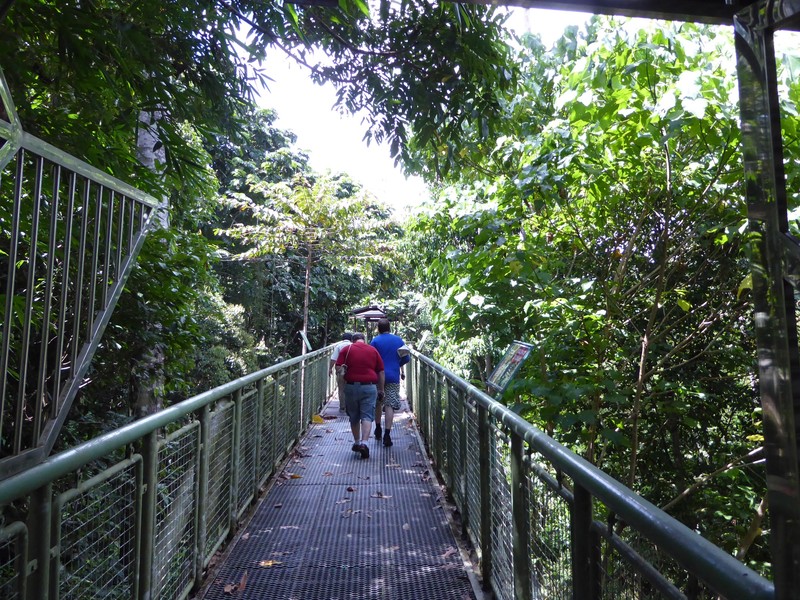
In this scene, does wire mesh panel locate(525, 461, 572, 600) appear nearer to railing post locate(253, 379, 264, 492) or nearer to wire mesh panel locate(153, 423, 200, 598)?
wire mesh panel locate(153, 423, 200, 598)

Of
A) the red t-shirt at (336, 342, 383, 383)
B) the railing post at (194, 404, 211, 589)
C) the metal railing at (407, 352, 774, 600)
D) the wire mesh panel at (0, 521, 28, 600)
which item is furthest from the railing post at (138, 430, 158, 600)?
the red t-shirt at (336, 342, 383, 383)

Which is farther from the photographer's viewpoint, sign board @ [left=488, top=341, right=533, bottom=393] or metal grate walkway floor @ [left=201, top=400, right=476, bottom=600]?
metal grate walkway floor @ [left=201, top=400, right=476, bottom=600]

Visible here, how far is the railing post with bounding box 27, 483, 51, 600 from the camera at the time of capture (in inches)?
71.3

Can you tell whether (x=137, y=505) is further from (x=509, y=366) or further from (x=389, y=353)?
(x=389, y=353)

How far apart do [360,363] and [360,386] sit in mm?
275

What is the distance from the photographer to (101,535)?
2340 millimetres

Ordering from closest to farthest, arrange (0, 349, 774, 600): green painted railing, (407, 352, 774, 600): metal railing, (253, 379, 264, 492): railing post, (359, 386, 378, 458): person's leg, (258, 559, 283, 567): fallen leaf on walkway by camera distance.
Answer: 1. (407, 352, 774, 600): metal railing
2. (0, 349, 774, 600): green painted railing
3. (258, 559, 283, 567): fallen leaf on walkway
4. (253, 379, 264, 492): railing post
5. (359, 386, 378, 458): person's leg

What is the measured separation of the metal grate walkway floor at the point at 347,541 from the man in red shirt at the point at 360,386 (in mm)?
597

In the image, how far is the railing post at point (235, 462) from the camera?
4.28 m

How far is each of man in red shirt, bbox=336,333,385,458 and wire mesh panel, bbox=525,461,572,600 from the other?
455 centimetres

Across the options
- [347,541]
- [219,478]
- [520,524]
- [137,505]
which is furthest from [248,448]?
[520,524]

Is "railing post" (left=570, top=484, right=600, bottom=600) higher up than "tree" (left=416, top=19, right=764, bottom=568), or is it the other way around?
"tree" (left=416, top=19, right=764, bottom=568)

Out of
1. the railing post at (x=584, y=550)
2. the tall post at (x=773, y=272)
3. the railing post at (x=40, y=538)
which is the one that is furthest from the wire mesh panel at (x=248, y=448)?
the tall post at (x=773, y=272)

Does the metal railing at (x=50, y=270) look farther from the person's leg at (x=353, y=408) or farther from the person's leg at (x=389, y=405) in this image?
the person's leg at (x=389, y=405)
